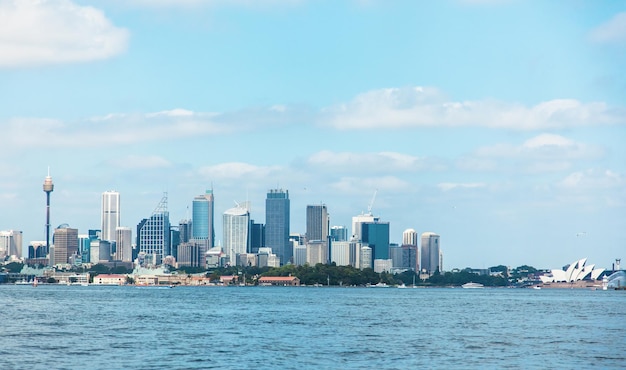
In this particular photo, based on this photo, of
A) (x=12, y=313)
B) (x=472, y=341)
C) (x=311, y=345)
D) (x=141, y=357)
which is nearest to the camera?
(x=141, y=357)

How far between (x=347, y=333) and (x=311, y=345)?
10784mm

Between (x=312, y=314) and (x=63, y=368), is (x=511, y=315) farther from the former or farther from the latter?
(x=63, y=368)

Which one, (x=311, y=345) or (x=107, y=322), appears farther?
(x=107, y=322)

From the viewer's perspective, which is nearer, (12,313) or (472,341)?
(472,341)

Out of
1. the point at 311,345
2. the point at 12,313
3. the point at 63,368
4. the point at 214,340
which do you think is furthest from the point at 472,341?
the point at 12,313

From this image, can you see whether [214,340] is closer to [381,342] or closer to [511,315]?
[381,342]

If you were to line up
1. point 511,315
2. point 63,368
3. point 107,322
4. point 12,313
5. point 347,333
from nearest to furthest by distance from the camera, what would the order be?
point 63,368 < point 347,333 < point 107,322 < point 12,313 < point 511,315

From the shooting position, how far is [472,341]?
Result: 6975 cm

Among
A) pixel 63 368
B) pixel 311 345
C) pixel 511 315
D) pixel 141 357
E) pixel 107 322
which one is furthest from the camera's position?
pixel 511 315

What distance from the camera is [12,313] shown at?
101188mm

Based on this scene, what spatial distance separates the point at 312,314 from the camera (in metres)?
106

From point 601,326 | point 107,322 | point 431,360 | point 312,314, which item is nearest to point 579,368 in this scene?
point 431,360

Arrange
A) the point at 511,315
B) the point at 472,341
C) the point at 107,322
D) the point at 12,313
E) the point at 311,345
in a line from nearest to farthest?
the point at 311,345 → the point at 472,341 → the point at 107,322 → the point at 12,313 → the point at 511,315

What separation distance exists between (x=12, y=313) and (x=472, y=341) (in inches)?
2001
